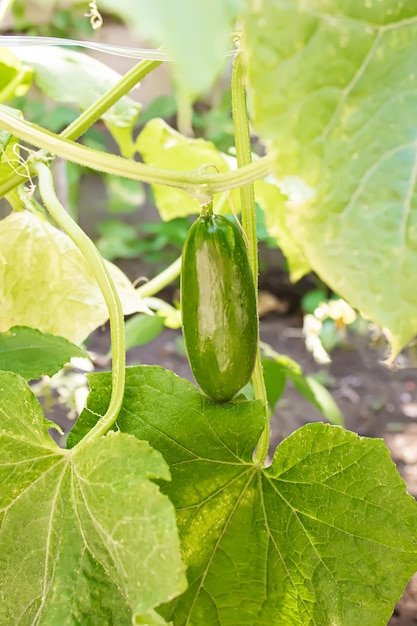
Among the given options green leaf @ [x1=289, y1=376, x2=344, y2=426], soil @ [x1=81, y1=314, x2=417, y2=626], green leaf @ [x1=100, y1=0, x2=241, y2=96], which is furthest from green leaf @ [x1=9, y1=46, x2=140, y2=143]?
soil @ [x1=81, y1=314, x2=417, y2=626]

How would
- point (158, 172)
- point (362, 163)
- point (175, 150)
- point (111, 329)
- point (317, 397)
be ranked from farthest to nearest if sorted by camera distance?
point (317, 397), point (175, 150), point (111, 329), point (158, 172), point (362, 163)

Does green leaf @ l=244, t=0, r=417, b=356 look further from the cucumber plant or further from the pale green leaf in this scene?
the pale green leaf

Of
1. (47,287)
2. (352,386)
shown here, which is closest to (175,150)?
(47,287)

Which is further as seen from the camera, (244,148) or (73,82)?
(73,82)

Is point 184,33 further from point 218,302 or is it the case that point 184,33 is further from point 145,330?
point 145,330

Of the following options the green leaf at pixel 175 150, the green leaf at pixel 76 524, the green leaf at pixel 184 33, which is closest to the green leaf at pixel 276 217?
the green leaf at pixel 175 150

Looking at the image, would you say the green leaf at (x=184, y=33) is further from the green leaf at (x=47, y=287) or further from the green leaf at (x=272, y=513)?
the green leaf at (x=47, y=287)
